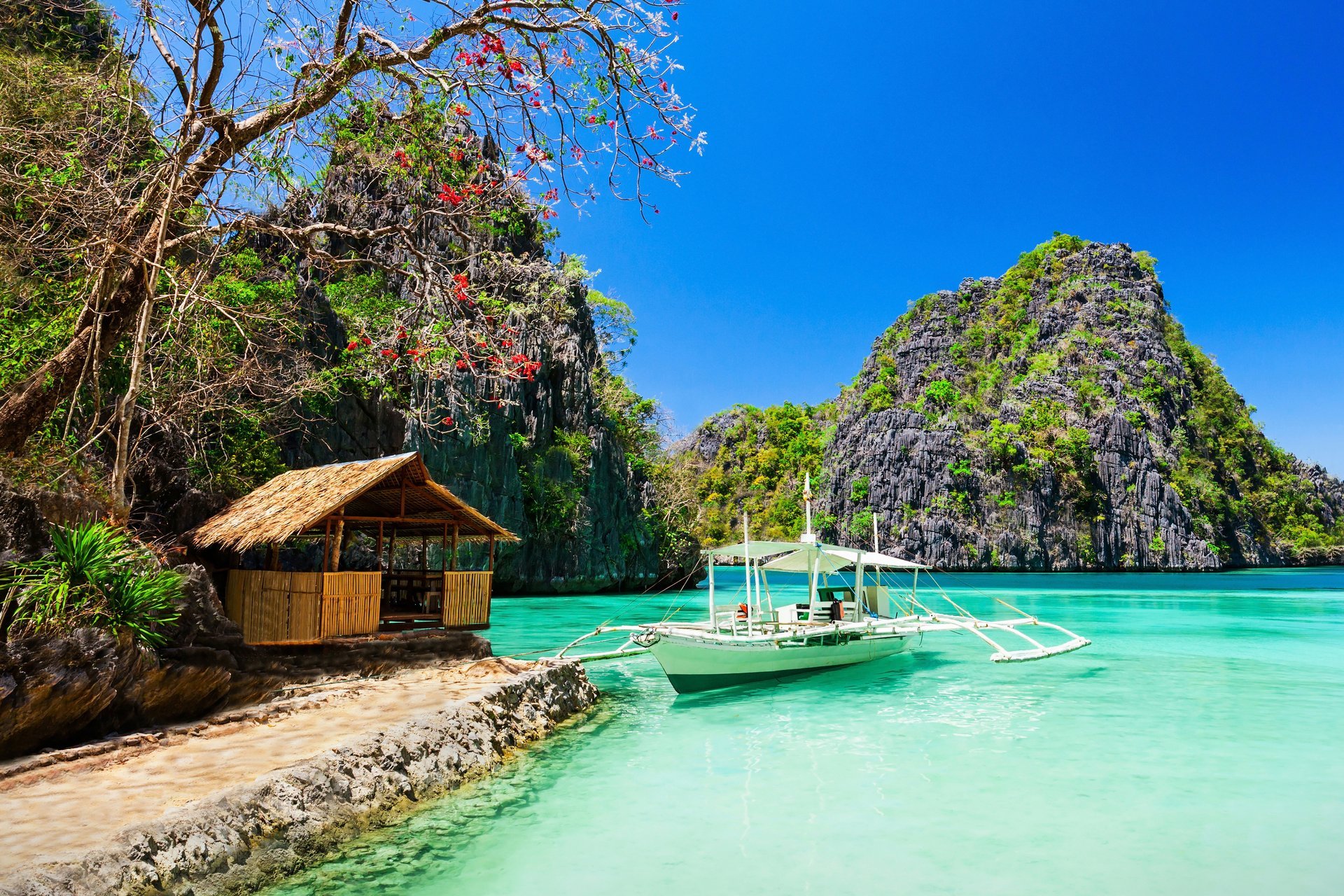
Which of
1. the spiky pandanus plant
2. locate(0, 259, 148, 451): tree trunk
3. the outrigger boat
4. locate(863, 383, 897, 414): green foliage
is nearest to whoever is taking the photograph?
the spiky pandanus plant

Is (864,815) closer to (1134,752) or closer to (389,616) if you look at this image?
(1134,752)

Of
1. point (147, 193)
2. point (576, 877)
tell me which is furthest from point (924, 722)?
point (147, 193)

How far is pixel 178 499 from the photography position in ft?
40.4

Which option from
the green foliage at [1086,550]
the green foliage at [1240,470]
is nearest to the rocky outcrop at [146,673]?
the green foliage at [1086,550]

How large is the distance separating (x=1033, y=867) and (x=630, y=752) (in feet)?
14.2

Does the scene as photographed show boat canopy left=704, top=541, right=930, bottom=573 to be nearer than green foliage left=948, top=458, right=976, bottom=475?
Yes

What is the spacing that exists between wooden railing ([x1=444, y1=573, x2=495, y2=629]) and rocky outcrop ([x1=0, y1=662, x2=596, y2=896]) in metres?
3.36

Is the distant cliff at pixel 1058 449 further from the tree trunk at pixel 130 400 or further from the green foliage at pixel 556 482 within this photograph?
the tree trunk at pixel 130 400

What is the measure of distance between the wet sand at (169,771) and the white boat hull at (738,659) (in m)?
3.51

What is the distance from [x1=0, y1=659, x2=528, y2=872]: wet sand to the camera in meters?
4.37

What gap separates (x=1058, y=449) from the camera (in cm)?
6431

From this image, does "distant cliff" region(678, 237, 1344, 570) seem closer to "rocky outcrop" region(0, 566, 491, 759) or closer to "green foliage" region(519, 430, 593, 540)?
"green foliage" region(519, 430, 593, 540)

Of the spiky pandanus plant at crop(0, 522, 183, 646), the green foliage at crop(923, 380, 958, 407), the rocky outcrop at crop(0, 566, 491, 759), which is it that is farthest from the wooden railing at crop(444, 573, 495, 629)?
the green foliage at crop(923, 380, 958, 407)

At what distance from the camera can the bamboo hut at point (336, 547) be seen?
9930 millimetres
